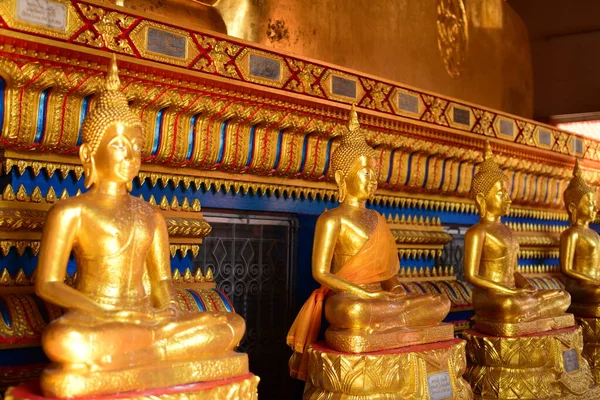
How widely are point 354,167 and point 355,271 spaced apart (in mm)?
529

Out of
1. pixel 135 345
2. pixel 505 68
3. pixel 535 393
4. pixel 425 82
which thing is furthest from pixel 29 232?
pixel 505 68

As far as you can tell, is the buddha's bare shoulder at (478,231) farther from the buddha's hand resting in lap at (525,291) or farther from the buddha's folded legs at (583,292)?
the buddha's folded legs at (583,292)

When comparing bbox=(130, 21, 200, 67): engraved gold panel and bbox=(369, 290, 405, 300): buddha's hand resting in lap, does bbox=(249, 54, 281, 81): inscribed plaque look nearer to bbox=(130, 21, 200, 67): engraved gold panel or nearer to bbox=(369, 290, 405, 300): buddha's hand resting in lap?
bbox=(130, 21, 200, 67): engraved gold panel

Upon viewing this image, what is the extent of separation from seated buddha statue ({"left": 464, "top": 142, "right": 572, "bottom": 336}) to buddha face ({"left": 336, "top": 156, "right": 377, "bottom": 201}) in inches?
43.0

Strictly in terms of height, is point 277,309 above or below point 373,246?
below

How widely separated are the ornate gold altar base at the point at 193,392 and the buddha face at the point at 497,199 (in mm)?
2454

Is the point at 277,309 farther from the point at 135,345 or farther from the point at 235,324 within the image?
the point at 135,345

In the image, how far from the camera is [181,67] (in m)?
3.64

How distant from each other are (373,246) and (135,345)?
1.60m

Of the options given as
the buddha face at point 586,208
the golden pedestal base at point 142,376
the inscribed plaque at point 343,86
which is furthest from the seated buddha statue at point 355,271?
the buddha face at point 586,208

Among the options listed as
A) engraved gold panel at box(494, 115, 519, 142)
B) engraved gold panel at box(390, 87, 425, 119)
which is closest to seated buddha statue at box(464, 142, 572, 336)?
engraved gold panel at box(390, 87, 425, 119)

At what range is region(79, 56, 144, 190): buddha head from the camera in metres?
2.82

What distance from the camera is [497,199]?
4.74 m

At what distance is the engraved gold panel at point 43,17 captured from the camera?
3.04 meters
